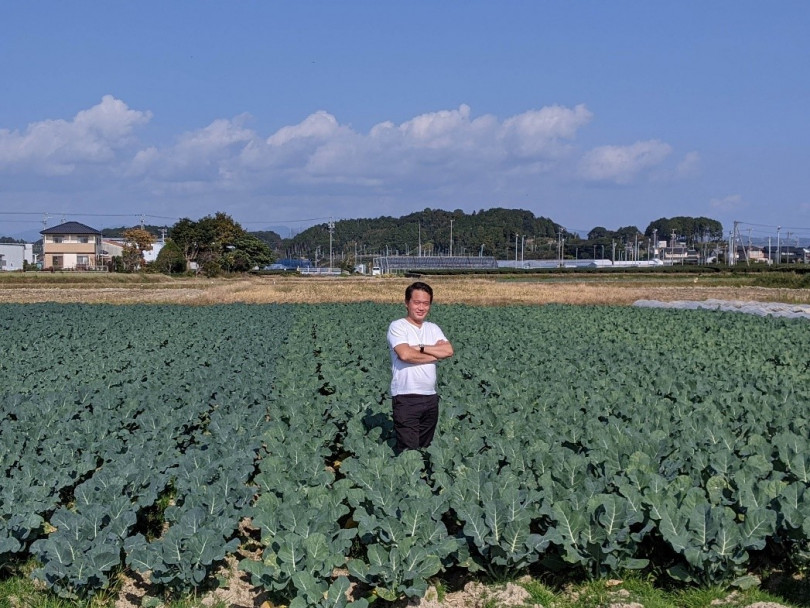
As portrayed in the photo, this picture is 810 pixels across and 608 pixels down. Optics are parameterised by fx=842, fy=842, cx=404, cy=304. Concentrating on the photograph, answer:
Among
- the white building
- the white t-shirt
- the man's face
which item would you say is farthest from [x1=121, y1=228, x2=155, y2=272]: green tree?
the man's face

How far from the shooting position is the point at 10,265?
107 meters

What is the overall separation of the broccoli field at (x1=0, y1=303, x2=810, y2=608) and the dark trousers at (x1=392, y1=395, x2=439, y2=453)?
0.71ft

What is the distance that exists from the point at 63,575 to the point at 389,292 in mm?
42546

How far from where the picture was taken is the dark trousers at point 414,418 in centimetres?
741

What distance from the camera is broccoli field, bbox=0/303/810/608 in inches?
222

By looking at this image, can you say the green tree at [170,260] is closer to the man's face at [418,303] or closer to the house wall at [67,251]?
the house wall at [67,251]

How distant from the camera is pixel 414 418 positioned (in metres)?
7.48

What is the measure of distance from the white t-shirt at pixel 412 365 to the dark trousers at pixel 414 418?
0.23 ft

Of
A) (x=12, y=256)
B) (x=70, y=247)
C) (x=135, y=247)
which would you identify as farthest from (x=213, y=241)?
(x=12, y=256)

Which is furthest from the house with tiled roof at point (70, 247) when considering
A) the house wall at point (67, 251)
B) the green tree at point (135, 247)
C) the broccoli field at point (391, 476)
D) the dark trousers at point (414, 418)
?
the dark trousers at point (414, 418)

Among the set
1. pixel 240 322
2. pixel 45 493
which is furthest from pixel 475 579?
pixel 240 322

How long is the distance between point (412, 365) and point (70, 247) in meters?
96.1

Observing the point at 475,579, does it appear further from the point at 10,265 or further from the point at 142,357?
the point at 10,265

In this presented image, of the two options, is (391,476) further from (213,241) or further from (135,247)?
(135,247)
